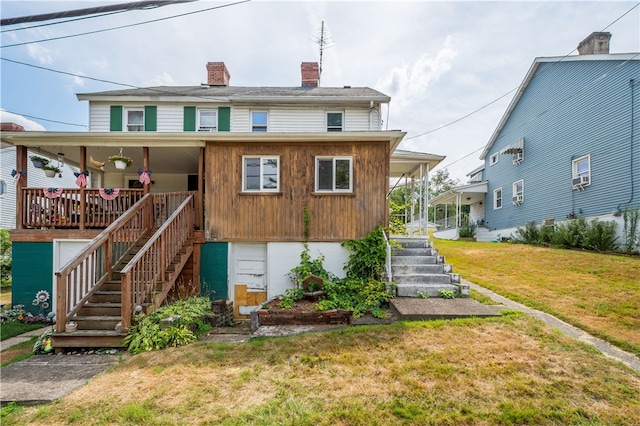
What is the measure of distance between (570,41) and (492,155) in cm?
821

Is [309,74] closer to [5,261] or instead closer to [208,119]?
[208,119]

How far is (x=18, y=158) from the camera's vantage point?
7.61 m

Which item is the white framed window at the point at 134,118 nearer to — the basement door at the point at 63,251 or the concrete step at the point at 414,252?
the basement door at the point at 63,251

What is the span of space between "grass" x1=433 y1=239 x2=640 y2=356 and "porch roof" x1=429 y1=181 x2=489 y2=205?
8.05m

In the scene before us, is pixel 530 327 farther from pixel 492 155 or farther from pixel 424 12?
pixel 492 155

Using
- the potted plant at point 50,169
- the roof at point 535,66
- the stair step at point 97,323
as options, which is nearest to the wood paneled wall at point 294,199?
the stair step at point 97,323

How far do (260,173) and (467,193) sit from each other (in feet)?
58.1

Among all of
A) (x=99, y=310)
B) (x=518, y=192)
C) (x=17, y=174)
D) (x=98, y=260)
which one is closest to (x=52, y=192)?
(x=17, y=174)

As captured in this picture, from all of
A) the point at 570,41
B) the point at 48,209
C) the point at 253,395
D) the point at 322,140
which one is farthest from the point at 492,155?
the point at 48,209

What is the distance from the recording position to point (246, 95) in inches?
485

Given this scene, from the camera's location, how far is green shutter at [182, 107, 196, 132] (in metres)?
12.5

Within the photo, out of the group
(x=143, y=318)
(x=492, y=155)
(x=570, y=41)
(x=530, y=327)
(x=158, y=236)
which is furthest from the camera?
(x=492, y=155)

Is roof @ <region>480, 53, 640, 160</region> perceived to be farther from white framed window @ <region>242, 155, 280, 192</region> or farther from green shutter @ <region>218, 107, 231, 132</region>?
green shutter @ <region>218, 107, 231, 132</region>

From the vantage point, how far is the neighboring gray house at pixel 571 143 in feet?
35.2
